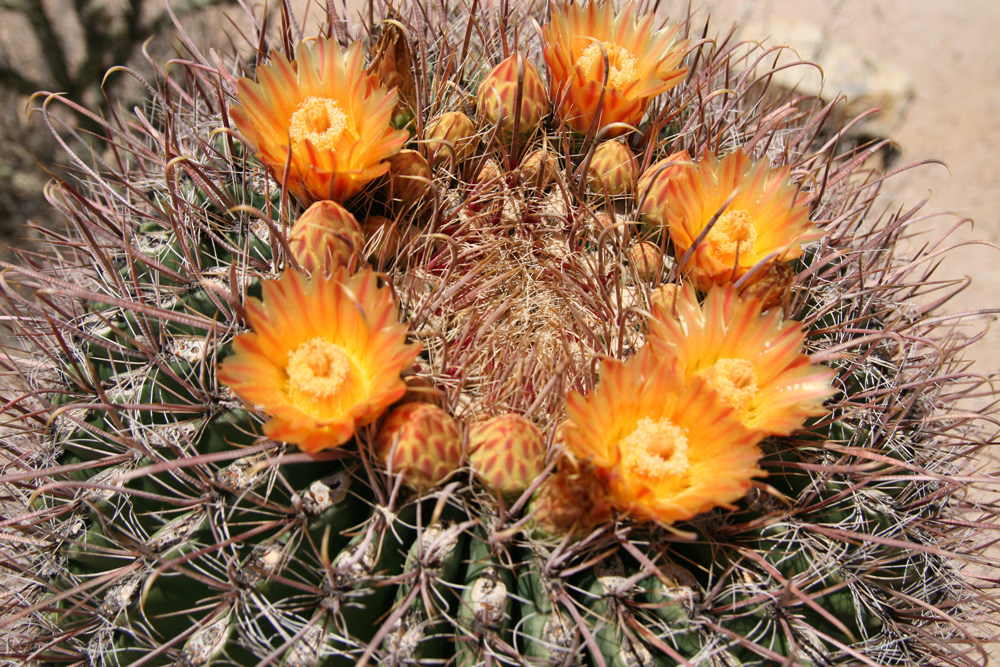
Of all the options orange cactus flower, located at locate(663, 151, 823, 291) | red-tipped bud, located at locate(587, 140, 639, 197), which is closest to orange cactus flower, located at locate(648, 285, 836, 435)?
orange cactus flower, located at locate(663, 151, 823, 291)

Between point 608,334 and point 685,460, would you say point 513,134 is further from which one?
point 685,460

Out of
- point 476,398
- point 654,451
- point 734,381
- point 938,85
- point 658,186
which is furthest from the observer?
point 938,85

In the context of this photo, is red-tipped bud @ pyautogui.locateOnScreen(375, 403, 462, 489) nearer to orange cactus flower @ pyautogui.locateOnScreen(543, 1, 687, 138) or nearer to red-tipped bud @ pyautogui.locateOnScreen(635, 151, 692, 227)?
red-tipped bud @ pyautogui.locateOnScreen(635, 151, 692, 227)

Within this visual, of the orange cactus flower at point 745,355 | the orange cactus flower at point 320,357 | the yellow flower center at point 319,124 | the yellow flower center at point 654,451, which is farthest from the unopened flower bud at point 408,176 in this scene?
the yellow flower center at point 654,451

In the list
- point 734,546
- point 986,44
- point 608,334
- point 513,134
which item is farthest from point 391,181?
point 986,44

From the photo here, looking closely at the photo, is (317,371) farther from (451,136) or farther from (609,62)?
(609,62)

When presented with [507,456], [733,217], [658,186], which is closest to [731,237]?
[733,217]

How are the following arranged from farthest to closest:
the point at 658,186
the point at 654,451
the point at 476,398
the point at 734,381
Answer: the point at 658,186 < the point at 476,398 < the point at 734,381 < the point at 654,451

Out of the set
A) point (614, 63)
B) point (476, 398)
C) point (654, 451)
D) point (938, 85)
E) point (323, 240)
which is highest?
point (614, 63)
